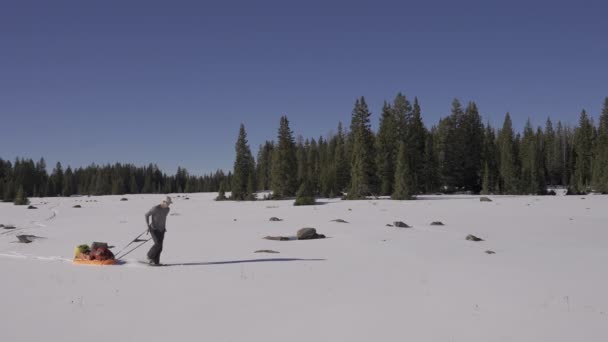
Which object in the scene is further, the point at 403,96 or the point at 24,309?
the point at 403,96

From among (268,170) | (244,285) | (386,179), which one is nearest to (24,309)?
(244,285)

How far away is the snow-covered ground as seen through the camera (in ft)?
24.1

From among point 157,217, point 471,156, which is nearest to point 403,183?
point 471,156

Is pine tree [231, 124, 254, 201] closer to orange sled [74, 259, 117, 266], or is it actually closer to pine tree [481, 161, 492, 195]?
pine tree [481, 161, 492, 195]

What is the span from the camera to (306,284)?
10.9 meters

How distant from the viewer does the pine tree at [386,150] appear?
59375mm

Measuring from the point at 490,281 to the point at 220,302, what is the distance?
7.23 metres

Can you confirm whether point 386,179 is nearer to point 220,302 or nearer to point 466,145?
point 466,145

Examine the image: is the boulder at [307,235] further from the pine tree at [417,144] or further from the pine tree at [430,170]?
the pine tree at [430,170]

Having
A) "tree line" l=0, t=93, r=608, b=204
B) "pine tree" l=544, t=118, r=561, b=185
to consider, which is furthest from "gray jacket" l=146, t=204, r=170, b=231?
"pine tree" l=544, t=118, r=561, b=185

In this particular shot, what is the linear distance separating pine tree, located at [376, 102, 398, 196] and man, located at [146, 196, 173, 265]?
47.3 metres

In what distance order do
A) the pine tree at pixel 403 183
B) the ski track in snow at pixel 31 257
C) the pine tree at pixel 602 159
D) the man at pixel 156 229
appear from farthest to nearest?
the pine tree at pixel 602 159, the pine tree at pixel 403 183, the ski track in snow at pixel 31 257, the man at pixel 156 229

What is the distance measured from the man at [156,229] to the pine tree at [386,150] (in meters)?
47.3

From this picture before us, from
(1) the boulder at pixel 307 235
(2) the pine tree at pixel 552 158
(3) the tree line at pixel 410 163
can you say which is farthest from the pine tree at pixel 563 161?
(1) the boulder at pixel 307 235
